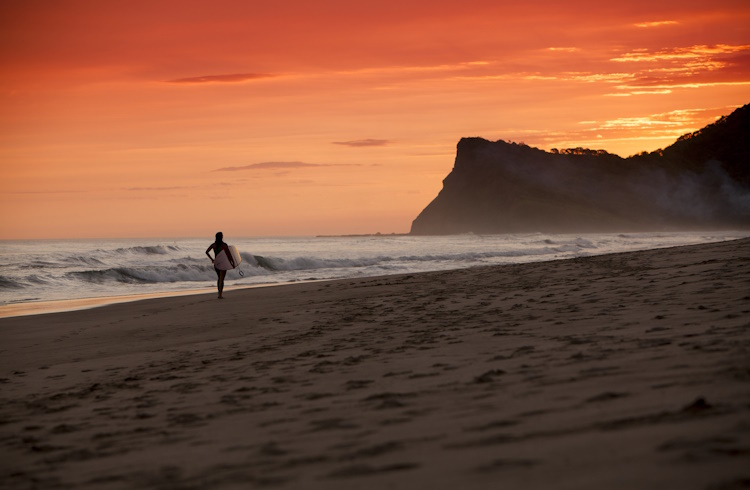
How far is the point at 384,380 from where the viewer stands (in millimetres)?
5371

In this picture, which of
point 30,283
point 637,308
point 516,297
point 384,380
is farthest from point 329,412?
point 30,283

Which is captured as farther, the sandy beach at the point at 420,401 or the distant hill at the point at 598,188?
the distant hill at the point at 598,188

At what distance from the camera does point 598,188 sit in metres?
173

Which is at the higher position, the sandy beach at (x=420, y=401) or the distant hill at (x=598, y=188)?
the distant hill at (x=598, y=188)

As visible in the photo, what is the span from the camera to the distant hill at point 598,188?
153 metres

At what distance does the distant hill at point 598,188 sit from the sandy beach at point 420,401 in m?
147

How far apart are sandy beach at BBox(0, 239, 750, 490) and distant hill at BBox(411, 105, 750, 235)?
147383mm

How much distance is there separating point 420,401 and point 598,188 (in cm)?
17821

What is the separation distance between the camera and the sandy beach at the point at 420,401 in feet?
10.0

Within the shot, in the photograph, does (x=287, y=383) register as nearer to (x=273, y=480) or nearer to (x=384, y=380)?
(x=384, y=380)

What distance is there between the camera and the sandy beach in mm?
3049

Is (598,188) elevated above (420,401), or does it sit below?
above

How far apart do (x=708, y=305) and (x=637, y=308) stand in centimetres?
79

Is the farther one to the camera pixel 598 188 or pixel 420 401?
pixel 598 188
